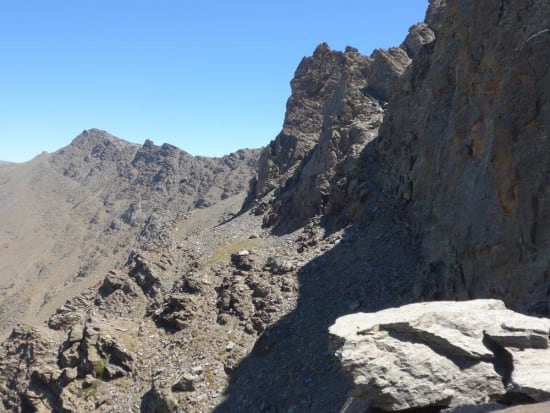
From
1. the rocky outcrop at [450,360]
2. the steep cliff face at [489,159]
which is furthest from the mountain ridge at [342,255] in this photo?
the rocky outcrop at [450,360]

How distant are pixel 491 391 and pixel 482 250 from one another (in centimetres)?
1357

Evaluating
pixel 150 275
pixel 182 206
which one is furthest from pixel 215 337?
pixel 182 206

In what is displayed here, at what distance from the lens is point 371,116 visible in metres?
67.0

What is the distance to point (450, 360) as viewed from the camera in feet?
39.8

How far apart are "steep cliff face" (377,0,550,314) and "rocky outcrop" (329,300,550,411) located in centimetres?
630

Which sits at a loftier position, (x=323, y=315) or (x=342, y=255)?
(x=342, y=255)

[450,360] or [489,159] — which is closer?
[450,360]

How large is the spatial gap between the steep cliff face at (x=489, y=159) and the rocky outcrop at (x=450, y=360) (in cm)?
630

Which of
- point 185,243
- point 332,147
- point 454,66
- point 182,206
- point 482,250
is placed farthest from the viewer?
point 182,206

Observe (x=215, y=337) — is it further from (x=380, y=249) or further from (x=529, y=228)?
(x=529, y=228)

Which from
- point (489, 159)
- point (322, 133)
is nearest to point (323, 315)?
point (489, 159)

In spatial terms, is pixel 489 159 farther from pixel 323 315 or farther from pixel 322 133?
pixel 322 133

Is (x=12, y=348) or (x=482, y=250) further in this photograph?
(x=12, y=348)

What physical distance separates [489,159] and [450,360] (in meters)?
14.4
